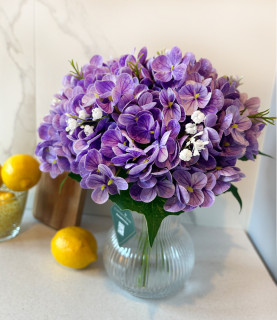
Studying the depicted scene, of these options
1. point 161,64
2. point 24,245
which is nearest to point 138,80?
point 161,64

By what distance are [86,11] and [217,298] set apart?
0.76m

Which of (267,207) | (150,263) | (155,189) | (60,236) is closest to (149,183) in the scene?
(155,189)

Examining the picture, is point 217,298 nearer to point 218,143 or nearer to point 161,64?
point 218,143

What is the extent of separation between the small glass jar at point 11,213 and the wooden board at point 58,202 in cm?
8

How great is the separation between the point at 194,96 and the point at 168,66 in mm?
77

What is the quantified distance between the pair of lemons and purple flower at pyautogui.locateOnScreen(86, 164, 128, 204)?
0.27m

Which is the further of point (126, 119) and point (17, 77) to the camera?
point (17, 77)

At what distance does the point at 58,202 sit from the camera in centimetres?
89

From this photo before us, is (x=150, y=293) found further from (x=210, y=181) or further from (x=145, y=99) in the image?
(x=145, y=99)

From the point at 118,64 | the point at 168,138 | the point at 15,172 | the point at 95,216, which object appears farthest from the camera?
the point at 95,216

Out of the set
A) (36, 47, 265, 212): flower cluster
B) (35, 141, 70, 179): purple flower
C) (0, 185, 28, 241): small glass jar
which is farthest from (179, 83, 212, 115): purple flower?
(0, 185, 28, 241): small glass jar

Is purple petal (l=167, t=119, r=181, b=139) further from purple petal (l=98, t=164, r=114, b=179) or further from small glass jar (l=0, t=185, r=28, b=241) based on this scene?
→ small glass jar (l=0, t=185, r=28, b=241)

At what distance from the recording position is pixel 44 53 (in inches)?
33.9

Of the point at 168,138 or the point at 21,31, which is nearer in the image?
the point at 168,138
